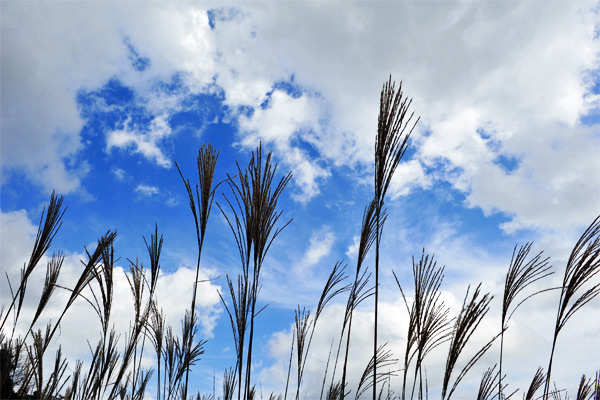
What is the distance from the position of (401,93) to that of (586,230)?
5.79 feet

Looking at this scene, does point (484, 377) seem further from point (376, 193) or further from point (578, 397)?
point (376, 193)

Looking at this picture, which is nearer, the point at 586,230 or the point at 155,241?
the point at 586,230

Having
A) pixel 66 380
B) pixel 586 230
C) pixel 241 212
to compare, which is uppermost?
pixel 586 230

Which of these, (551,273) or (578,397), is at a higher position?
(551,273)

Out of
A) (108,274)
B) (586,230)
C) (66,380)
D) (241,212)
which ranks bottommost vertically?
(66,380)

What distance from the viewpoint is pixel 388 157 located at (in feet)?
7.88

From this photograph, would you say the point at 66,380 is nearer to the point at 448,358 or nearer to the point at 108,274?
the point at 108,274

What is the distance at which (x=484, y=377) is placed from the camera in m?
3.53

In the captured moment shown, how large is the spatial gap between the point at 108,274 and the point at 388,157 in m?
2.03

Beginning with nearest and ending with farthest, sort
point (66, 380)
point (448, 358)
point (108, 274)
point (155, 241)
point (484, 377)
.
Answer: point (66, 380), point (448, 358), point (108, 274), point (484, 377), point (155, 241)

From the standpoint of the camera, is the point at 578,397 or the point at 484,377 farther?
the point at 484,377

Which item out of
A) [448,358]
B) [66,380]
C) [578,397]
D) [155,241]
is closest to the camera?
[66,380]

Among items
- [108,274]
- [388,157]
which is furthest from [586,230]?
[108,274]

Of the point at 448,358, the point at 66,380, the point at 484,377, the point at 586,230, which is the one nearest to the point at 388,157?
A: the point at 448,358
